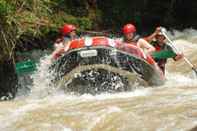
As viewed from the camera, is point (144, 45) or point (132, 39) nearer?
point (132, 39)

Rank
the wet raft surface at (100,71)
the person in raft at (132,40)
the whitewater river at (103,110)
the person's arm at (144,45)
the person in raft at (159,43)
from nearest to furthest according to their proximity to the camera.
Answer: the whitewater river at (103,110) < the wet raft surface at (100,71) < the person in raft at (132,40) < the person's arm at (144,45) < the person in raft at (159,43)

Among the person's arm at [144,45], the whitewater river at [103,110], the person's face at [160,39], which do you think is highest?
the person's face at [160,39]

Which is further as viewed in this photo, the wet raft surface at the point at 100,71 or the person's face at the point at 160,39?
the person's face at the point at 160,39

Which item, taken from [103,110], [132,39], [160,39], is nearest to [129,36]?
[132,39]

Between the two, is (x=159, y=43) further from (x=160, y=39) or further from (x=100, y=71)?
(x=100, y=71)

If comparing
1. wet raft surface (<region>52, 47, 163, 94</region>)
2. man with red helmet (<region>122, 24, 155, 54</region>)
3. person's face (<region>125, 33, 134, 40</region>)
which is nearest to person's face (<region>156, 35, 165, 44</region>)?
man with red helmet (<region>122, 24, 155, 54</region>)

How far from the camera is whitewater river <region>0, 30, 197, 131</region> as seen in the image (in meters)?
8.02

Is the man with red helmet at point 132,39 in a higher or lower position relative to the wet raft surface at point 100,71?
higher

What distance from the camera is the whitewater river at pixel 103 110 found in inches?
316

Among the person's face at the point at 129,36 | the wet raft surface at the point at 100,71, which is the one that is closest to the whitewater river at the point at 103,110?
the wet raft surface at the point at 100,71

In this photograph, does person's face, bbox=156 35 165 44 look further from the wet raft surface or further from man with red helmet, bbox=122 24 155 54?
the wet raft surface

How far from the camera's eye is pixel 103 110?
8.81m

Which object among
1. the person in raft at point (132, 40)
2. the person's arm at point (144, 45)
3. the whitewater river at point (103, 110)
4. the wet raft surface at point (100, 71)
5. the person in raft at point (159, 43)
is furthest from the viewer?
the person in raft at point (159, 43)

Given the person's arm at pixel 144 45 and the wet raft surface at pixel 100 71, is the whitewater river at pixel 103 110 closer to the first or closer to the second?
the wet raft surface at pixel 100 71
